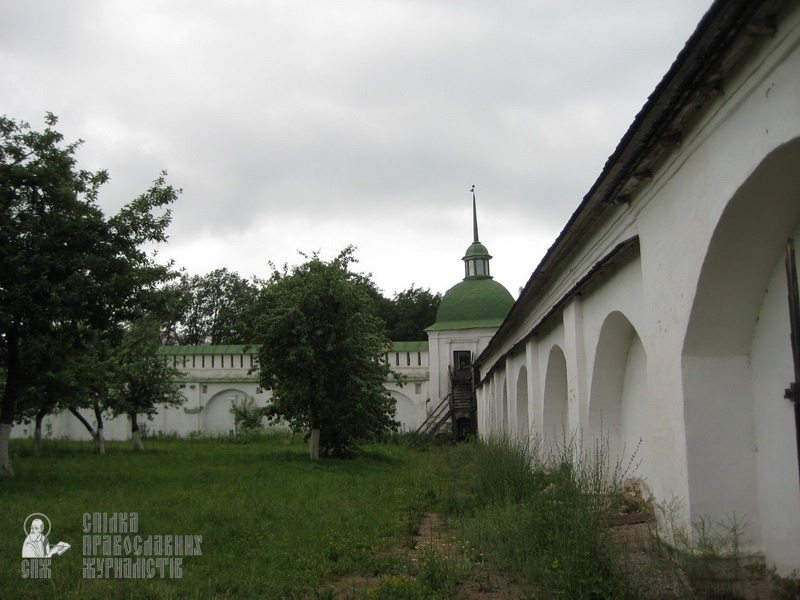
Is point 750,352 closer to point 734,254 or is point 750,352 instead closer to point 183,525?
point 734,254

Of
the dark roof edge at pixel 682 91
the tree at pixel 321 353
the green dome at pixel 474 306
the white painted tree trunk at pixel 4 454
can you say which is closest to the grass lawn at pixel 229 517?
the white painted tree trunk at pixel 4 454

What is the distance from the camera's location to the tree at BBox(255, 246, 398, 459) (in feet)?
61.3

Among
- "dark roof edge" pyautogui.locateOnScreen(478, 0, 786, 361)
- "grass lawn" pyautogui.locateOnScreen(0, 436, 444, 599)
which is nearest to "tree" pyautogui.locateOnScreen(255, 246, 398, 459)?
"grass lawn" pyautogui.locateOnScreen(0, 436, 444, 599)

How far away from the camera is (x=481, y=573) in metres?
6.50

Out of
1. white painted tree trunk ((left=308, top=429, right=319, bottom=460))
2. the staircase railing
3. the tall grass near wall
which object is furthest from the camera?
the staircase railing

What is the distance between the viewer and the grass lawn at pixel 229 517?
6.29 meters

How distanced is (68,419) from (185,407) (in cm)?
536

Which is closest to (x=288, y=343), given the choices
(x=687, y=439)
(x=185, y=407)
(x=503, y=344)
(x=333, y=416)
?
(x=333, y=416)

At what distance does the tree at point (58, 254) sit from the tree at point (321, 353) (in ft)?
16.5

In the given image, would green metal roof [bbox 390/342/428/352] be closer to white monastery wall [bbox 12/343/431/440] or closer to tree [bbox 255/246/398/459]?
white monastery wall [bbox 12/343/431/440]

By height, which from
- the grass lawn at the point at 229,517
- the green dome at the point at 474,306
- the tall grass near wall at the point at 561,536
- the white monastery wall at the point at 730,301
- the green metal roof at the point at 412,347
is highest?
the green dome at the point at 474,306

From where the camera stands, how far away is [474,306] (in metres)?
36.2

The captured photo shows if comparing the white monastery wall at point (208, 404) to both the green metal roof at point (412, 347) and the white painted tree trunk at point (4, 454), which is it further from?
the white painted tree trunk at point (4, 454)

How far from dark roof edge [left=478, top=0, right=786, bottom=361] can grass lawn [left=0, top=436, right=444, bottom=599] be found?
428cm
